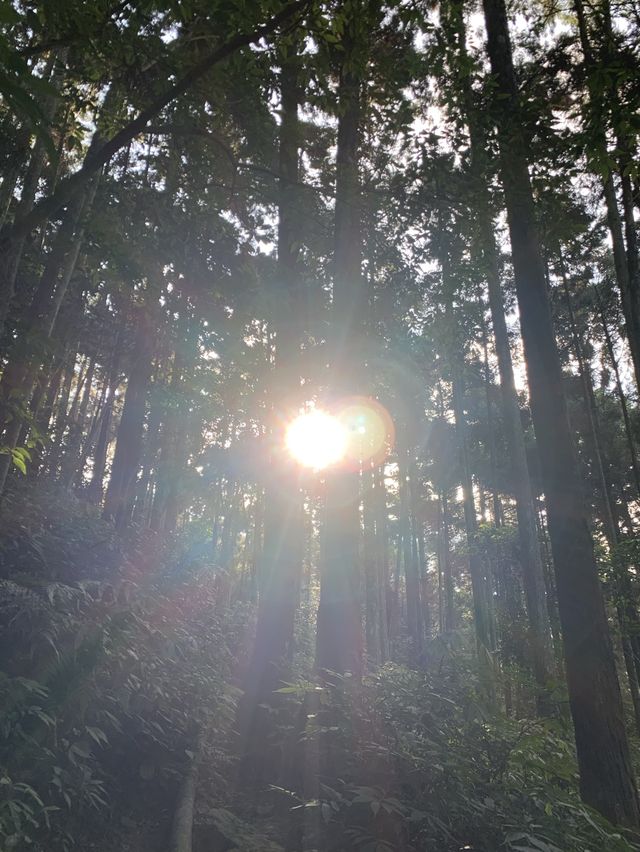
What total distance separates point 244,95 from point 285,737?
6677 mm

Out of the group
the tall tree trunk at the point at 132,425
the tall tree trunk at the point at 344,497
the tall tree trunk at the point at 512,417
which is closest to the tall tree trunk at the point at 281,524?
the tall tree trunk at the point at 344,497

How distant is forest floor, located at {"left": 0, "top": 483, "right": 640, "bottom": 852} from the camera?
11.0 feet

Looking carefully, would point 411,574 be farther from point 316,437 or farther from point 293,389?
point 293,389

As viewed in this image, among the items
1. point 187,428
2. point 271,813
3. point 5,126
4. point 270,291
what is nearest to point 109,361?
point 187,428

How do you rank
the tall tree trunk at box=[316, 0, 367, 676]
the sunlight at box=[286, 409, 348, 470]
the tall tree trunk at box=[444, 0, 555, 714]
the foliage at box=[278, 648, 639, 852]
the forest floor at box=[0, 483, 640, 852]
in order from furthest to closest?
the tall tree trunk at box=[316, 0, 367, 676] < the sunlight at box=[286, 409, 348, 470] < the tall tree trunk at box=[444, 0, 555, 714] < the forest floor at box=[0, 483, 640, 852] < the foliage at box=[278, 648, 639, 852]

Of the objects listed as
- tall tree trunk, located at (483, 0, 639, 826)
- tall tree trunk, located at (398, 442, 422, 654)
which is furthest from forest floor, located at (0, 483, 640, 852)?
tall tree trunk, located at (398, 442, 422, 654)

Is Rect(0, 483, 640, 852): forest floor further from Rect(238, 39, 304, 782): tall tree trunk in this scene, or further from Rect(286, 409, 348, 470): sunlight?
Rect(286, 409, 348, 470): sunlight

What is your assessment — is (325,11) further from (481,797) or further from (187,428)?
(187,428)

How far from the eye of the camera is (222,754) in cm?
596

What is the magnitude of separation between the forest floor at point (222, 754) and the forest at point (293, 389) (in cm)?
3

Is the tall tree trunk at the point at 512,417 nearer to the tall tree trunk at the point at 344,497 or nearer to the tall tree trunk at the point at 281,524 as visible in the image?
the tall tree trunk at the point at 344,497

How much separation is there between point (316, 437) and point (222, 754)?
4.96 meters

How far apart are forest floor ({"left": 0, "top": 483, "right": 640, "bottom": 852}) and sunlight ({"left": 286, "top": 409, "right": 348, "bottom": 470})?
270 centimetres

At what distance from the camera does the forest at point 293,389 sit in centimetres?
334
